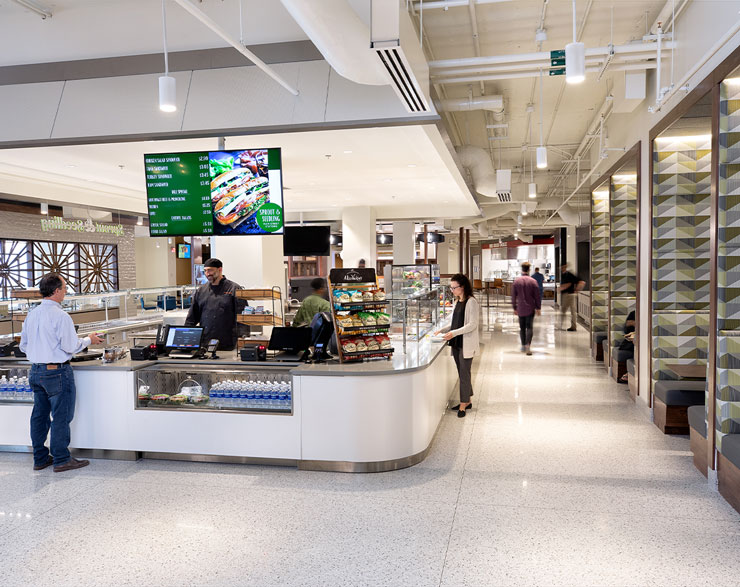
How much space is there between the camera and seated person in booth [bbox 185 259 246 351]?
603 centimetres

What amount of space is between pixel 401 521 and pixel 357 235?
9.87 metres

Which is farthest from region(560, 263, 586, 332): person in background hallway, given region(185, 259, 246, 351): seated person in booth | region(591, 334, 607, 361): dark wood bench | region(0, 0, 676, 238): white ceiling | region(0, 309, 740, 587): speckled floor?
region(185, 259, 246, 351): seated person in booth

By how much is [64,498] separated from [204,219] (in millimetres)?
2626

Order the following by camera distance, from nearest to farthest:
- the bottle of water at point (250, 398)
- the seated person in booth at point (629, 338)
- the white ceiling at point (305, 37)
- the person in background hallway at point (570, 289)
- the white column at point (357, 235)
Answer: the bottle of water at point (250, 398)
the white ceiling at point (305, 37)
the seated person in booth at point (629, 338)
the white column at point (357, 235)
the person in background hallway at point (570, 289)

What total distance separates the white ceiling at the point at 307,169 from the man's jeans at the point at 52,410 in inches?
105

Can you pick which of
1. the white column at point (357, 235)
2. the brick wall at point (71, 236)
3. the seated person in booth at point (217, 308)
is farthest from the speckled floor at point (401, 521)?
the brick wall at point (71, 236)

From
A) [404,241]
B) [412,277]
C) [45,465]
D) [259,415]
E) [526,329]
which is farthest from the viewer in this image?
[404,241]

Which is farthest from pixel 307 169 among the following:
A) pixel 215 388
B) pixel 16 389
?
pixel 16 389

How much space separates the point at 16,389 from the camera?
5.17 m

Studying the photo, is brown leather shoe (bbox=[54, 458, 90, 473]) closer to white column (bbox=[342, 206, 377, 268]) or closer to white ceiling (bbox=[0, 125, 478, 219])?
white ceiling (bbox=[0, 125, 478, 219])

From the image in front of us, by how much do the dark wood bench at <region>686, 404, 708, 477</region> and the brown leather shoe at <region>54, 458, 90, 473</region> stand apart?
4760 millimetres

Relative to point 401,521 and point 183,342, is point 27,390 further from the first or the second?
point 401,521

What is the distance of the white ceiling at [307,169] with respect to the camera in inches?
244

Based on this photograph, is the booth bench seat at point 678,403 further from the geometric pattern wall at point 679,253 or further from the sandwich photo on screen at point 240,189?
the sandwich photo on screen at point 240,189
